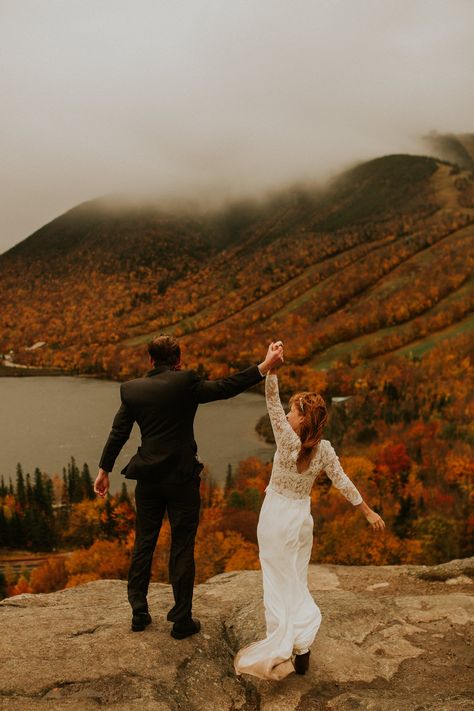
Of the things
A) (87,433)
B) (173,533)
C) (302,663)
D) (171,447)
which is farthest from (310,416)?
(87,433)

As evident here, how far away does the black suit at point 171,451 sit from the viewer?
6.23 meters

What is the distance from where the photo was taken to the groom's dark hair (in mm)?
6332

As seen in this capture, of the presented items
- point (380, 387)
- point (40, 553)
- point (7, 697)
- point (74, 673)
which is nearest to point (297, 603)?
point (74, 673)

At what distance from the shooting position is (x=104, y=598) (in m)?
9.47

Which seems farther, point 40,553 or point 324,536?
point 40,553

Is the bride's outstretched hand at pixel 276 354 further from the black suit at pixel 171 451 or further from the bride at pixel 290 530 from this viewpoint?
the black suit at pixel 171 451

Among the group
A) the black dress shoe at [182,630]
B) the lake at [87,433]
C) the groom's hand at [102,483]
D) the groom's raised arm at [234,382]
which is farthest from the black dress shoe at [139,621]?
the lake at [87,433]

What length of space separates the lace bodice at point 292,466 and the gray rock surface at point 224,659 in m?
2.06

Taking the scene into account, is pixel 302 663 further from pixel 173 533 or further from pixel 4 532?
pixel 4 532

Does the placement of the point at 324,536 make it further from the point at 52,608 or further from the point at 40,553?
the point at 52,608

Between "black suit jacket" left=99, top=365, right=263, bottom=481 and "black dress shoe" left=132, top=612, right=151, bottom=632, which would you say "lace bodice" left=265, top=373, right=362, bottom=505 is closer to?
"black suit jacket" left=99, top=365, right=263, bottom=481

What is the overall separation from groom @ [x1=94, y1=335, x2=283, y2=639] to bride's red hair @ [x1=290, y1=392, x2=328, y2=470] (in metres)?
0.55

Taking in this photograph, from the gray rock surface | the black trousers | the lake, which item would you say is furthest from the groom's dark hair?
the lake

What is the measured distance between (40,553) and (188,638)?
96.4m
